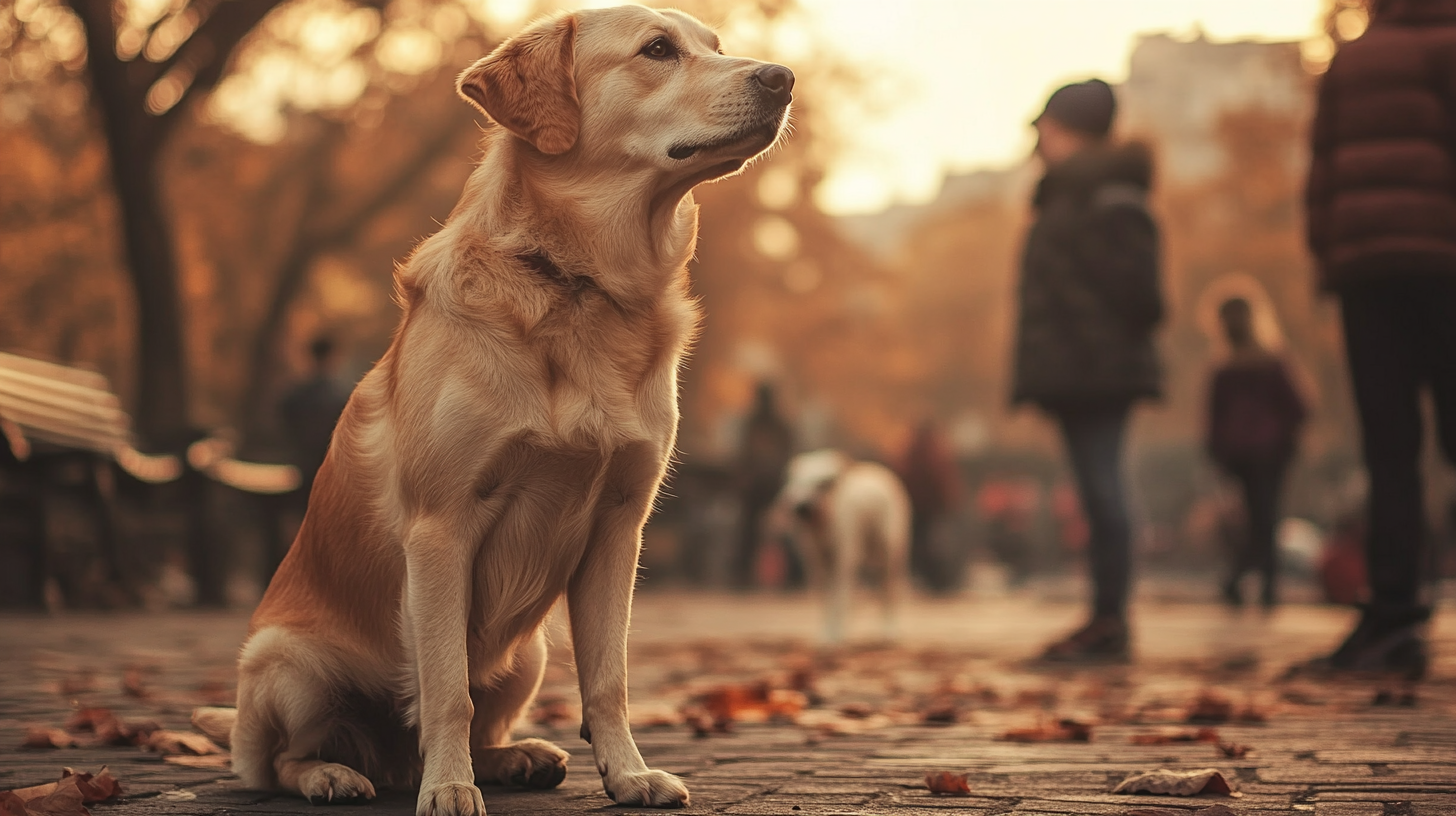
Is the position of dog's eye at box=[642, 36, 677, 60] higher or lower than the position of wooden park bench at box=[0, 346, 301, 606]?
higher

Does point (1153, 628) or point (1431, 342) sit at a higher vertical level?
point (1431, 342)

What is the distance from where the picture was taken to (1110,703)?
209 inches

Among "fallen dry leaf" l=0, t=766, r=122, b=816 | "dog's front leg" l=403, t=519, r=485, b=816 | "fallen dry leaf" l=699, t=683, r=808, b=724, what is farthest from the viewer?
"fallen dry leaf" l=699, t=683, r=808, b=724

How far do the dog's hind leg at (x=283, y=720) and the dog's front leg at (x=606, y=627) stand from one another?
0.54m

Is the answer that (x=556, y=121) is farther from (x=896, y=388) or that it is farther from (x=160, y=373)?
(x=896, y=388)

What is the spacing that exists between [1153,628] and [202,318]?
20.4m

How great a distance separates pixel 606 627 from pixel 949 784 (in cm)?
87

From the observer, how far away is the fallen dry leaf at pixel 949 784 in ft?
10.7

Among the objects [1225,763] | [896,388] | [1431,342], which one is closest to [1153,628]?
[1431,342]

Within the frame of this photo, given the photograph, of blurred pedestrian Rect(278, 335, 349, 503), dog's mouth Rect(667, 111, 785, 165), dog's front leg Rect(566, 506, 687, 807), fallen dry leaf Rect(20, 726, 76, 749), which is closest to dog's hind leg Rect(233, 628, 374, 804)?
dog's front leg Rect(566, 506, 687, 807)

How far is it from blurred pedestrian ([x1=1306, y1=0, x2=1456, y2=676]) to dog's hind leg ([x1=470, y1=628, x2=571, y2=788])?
3.92 meters

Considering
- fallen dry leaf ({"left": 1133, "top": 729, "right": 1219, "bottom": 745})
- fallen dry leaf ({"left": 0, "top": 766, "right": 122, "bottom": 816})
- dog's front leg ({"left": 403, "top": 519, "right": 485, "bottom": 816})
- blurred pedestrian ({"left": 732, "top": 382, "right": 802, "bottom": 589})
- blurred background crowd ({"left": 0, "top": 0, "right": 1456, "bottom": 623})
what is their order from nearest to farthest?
fallen dry leaf ({"left": 0, "top": 766, "right": 122, "bottom": 816})
dog's front leg ({"left": 403, "top": 519, "right": 485, "bottom": 816})
fallen dry leaf ({"left": 1133, "top": 729, "right": 1219, "bottom": 745})
blurred background crowd ({"left": 0, "top": 0, "right": 1456, "bottom": 623})
blurred pedestrian ({"left": 732, "top": 382, "right": 802, "bottom": 589})

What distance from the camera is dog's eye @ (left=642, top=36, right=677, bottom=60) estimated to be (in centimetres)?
353

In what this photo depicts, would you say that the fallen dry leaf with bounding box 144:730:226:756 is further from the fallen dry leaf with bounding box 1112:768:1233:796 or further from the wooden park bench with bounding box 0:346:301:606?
the wooden park bench with bounding box 0:346:301:606
